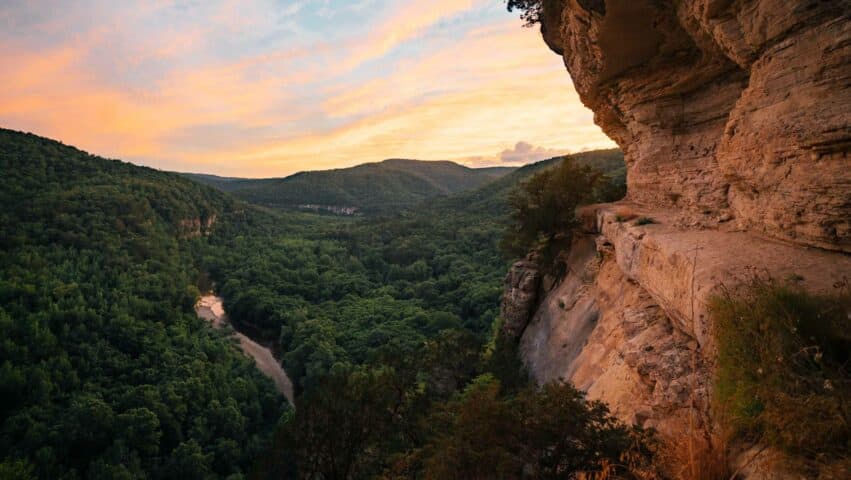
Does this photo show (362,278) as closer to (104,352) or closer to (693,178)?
(104,352)

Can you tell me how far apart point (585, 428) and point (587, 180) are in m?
15.1

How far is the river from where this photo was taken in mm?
48266

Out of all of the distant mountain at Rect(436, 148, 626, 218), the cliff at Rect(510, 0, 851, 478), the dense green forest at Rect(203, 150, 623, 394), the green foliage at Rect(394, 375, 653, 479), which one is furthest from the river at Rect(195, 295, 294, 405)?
the distant mountain at Rect(436, 148, 626, 218)

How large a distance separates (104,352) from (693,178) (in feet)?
162

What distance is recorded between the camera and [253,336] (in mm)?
63156

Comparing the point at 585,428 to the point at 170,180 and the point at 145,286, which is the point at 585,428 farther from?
the point at 170,180

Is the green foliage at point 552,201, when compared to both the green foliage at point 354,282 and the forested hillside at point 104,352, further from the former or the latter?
the forested hillside at point 104,352

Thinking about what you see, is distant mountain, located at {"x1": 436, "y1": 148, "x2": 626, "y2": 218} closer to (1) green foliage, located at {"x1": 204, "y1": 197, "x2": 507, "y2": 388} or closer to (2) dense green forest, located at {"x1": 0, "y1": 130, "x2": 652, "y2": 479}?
(2) dense green forest, located at {"x1": 0, "y1": 130, "x2": 652, "y2": 479}

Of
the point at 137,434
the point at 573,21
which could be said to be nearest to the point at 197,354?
the point at 137,434

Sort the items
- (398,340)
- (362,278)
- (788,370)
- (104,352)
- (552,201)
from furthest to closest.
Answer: (362,278) < (398,340) < (104,352) < (552,201) < (788,370)

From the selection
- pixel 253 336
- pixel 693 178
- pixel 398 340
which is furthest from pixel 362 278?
pixel 693 178

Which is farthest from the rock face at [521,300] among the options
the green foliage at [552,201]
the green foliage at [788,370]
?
the green foliage at [788,370]

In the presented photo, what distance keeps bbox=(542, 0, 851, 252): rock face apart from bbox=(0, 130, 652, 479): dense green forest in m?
4.45

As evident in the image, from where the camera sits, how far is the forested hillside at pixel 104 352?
30.6 m
